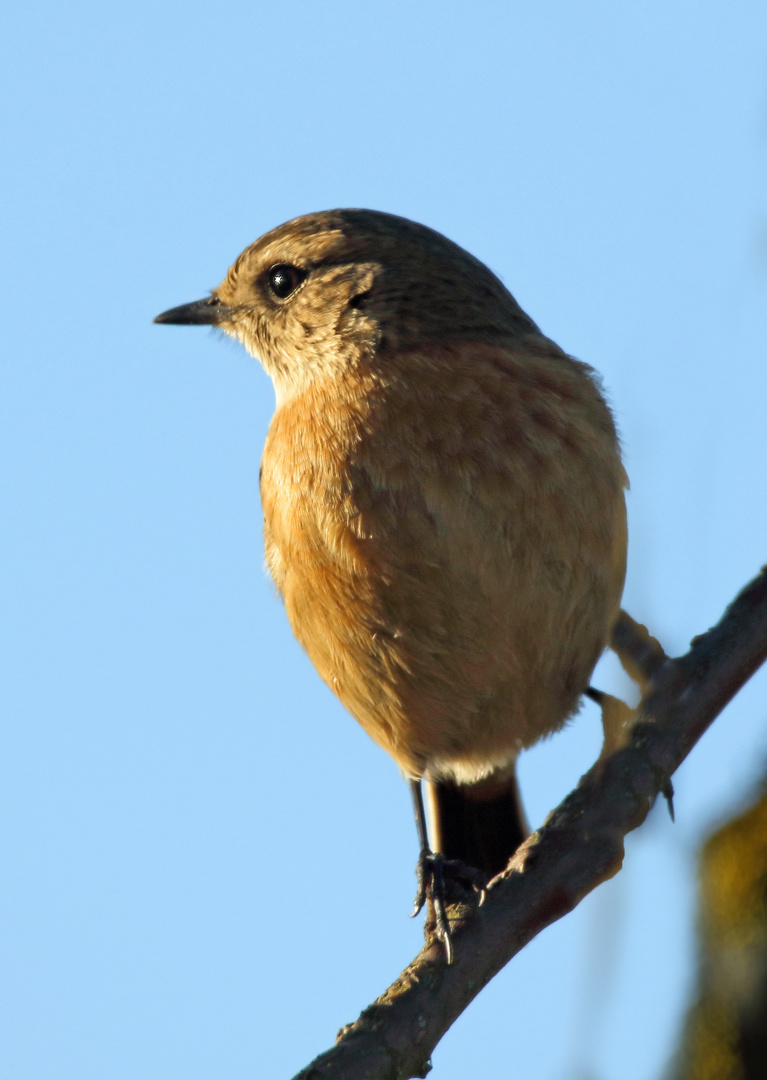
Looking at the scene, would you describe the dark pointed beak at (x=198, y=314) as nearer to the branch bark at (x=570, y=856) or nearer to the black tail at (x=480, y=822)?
the black tail at (x=480, y=822)

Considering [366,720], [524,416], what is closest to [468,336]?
[524,416]

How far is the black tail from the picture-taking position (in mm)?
5660

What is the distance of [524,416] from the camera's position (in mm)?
4691

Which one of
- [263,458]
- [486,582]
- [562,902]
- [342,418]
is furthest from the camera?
[263,458]

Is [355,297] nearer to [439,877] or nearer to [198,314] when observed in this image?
[198,314]

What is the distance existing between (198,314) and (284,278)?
2.49 feet

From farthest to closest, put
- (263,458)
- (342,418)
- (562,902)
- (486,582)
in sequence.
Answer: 1. (263,458)
2. (342,418)
3. (486,582)
4. (562,902)

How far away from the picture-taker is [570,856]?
317 centimetres

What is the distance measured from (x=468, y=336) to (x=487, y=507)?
1038 mm

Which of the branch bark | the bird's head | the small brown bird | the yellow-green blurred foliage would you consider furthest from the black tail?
the yellow-green blurred foliage

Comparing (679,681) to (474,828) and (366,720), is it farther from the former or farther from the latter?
(474,828)

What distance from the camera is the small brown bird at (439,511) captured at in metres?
4.50

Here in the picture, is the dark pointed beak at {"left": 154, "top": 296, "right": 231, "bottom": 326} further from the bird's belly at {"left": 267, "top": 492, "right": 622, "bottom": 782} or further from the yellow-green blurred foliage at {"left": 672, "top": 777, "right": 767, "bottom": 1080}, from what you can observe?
the yellow-green blurred foliage at {"left": 672, "top": 777, "right": 767, "bottom": 1080}

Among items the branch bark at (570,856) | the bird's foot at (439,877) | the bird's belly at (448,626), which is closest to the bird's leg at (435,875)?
the bird's foot at (439,877)
